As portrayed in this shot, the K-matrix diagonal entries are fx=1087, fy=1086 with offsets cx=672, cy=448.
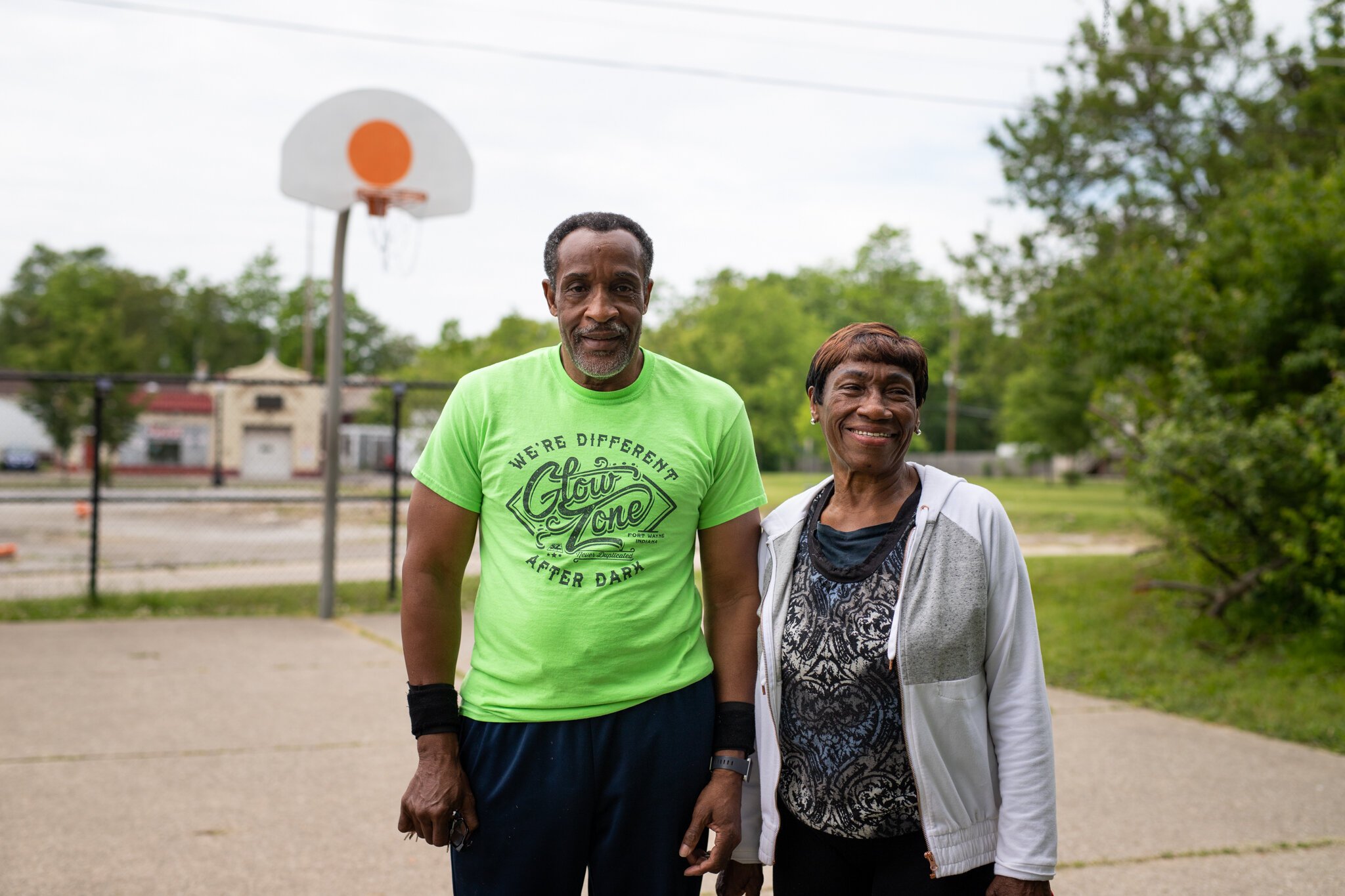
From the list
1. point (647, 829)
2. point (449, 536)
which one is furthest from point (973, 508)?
point (449, 536)

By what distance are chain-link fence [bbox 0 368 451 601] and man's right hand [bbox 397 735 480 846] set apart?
6870 mm

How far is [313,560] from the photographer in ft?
47.7

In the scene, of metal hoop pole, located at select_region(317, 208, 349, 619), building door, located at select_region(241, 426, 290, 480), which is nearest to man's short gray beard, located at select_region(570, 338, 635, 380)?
metal hoop pole, located at select_region(317, 208, 349, 619)

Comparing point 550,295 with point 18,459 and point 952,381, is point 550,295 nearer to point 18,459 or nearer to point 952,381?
point 18,459

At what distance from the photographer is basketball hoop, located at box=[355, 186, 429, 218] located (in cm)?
880

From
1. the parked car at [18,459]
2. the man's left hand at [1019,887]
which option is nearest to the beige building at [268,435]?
the parked car at [18,459]

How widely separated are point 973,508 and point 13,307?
87.9m

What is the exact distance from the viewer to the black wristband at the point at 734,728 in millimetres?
2322

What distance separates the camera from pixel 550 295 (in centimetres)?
243

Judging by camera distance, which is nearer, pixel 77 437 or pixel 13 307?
pixel 77 437

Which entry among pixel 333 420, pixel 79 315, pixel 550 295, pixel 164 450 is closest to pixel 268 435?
pixel 164 450

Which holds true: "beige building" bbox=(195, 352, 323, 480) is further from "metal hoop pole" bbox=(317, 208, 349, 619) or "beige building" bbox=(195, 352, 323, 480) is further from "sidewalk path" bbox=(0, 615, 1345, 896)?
"sidewalk path" bbox=(0, 615, 1345, 896)

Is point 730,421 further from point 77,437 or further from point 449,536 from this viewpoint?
point 77,437

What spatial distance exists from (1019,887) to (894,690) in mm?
439
